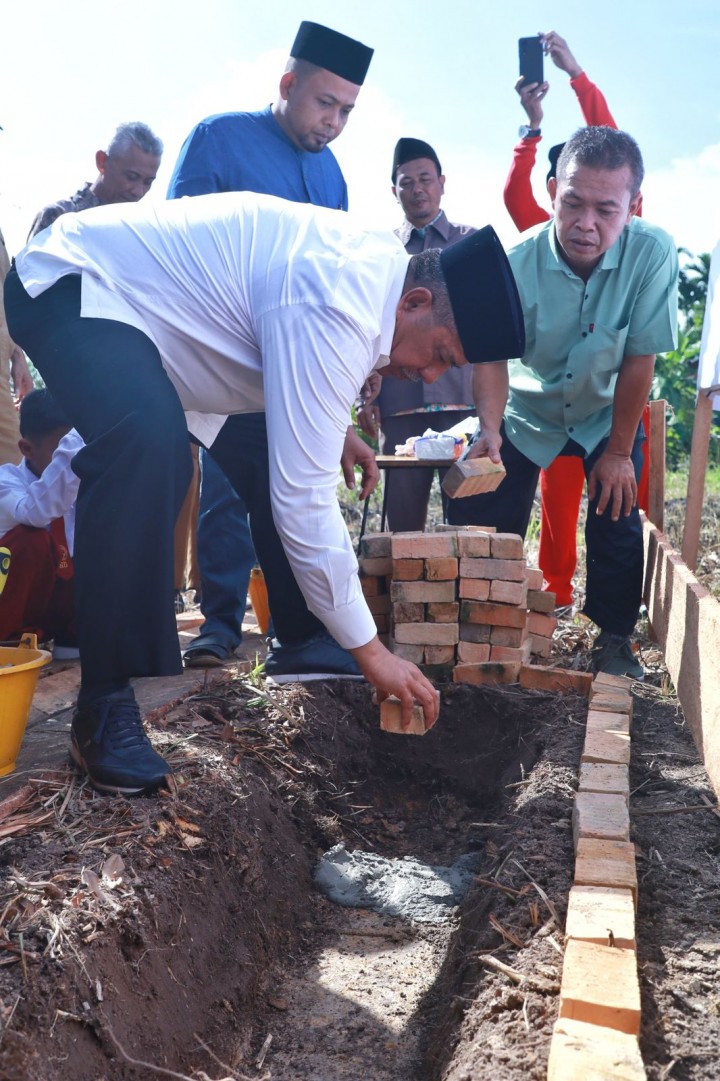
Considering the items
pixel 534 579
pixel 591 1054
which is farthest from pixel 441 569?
pixel 591 1054

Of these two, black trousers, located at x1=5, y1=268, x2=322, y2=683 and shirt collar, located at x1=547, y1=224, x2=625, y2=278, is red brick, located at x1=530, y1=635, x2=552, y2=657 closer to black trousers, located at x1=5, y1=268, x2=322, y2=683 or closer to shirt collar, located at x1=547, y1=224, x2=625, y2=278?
shirt collar, located at x1=547, y1=224, x2=625, y2=278

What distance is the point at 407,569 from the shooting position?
11.5 ft

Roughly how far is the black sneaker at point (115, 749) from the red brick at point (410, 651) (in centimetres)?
141

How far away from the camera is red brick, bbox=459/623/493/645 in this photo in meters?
3.55

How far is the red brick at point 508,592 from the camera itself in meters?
3.49

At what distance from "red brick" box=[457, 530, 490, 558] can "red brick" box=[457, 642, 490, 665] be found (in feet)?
1.18

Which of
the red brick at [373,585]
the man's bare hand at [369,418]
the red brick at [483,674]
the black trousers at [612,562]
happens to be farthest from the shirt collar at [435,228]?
the red brick at [483,674]

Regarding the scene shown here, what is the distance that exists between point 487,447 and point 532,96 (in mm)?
2212

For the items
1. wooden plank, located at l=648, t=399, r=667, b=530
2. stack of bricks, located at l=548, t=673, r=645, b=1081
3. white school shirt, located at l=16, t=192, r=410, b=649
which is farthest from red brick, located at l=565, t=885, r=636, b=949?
wooden plank, located at l=648, t=399, r=667, b=530

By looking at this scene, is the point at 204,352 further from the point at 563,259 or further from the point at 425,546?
the point at 563,259

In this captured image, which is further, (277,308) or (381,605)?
(381,605)

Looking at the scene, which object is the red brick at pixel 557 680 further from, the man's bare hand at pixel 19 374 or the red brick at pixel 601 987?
the man's bare hand at pixel 19 374

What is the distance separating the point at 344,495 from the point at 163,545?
6.84 meters

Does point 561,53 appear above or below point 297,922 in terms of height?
above
